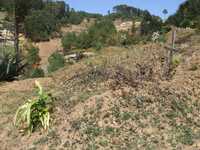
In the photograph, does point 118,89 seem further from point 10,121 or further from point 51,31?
point 51,31

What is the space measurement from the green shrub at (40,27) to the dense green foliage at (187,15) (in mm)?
25210

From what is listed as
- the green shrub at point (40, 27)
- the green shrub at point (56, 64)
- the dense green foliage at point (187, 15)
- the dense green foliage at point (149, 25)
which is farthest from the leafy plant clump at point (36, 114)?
the green shrub at point (40, 27)

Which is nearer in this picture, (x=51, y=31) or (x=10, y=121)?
(x=10, y=121)

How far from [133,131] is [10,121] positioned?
8.35 feet

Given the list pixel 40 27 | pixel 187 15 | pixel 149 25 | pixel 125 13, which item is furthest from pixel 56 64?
pixel 125 13

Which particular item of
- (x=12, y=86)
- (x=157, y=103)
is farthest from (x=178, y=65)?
(x=12, y=86)

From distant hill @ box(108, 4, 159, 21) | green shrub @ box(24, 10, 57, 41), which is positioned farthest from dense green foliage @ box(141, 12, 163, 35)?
distant hill @ box(108, 4, 159, 21)

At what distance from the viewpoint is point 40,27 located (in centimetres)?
5831

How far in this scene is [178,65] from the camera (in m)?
11.8

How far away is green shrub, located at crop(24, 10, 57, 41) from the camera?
52.3m

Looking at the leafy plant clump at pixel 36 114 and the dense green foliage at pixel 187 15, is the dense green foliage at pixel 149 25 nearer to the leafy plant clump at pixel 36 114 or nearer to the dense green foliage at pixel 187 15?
the dense green foliage at pixel 187 15

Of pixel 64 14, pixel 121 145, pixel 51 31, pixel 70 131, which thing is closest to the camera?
pixel 121 145

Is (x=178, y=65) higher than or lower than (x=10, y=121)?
higher

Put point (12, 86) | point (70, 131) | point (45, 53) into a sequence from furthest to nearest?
1. point (45, 53)
2. point (12, 86)
3. point (70, 131)
